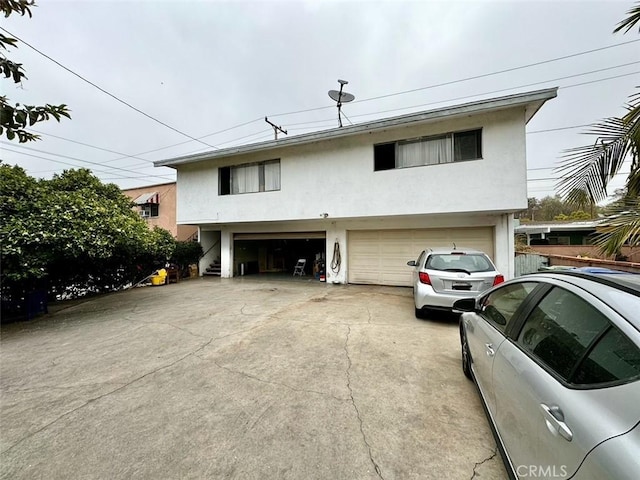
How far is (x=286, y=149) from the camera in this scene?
424 inches

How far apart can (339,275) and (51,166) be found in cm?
2545

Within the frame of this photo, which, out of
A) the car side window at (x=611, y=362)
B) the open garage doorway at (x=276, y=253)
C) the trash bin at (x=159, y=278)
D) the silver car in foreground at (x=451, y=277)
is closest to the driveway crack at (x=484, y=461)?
the car side window at (x=611, y=362)

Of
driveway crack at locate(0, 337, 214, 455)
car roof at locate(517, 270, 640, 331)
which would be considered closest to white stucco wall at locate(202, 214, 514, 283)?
driveway crack at locate(0, 337, 214, 455)

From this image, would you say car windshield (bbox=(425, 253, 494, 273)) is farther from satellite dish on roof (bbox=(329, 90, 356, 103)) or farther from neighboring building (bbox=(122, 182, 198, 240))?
neighboring building (bbox=(122, 182, 198, 240))

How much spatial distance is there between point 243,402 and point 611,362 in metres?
3.08

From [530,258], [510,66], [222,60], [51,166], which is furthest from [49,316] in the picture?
[51,166]

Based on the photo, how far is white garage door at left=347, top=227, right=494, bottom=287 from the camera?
9438 mm

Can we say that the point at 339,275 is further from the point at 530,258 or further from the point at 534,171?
the point at 534,171

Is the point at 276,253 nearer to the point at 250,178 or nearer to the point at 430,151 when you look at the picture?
the point at 250,178

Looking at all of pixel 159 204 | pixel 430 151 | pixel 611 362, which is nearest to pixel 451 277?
pixel 611 362

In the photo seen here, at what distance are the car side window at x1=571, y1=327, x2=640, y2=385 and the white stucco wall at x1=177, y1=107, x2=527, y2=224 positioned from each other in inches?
305

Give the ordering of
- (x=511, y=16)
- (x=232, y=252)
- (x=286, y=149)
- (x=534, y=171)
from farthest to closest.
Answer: (x=534, y=171)
(x=232, y=252)
(x=286, y=149)
(x=511, y=16)

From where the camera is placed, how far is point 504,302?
2586mm

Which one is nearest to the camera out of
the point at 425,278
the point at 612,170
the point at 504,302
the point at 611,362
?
the point at 611,362
